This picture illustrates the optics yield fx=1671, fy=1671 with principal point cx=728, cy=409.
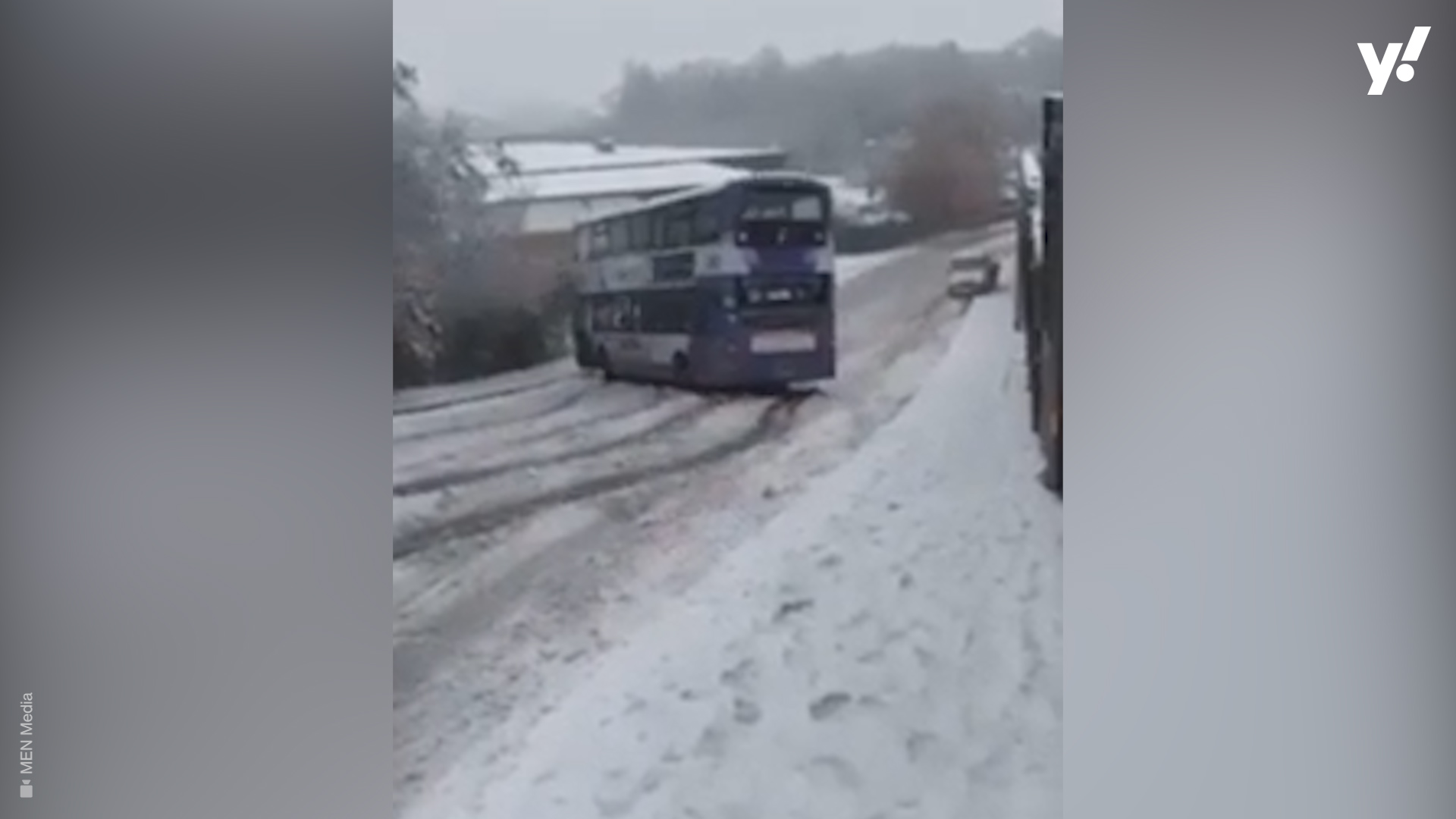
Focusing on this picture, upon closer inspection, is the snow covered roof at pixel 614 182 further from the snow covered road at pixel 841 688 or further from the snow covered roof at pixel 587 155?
the snow covered road at pixel 841 688

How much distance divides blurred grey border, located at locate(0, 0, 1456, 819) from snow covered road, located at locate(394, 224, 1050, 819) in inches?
2.7

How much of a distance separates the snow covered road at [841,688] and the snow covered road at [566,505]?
30 mm

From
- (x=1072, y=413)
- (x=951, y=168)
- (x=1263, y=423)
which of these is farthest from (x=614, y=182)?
(x=1263, y=423)

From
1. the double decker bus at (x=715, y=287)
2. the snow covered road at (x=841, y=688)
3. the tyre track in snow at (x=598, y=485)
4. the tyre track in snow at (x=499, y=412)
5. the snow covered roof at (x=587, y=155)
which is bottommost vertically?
the snow covered road at (x=841, y=688)

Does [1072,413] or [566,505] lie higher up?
[1072,413]

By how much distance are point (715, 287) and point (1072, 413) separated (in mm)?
546

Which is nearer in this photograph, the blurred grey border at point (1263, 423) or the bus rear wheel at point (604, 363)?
the blurred grey border at point (1263, 423)

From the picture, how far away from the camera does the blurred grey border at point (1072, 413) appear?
2.29m

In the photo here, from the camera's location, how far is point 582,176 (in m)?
2.38

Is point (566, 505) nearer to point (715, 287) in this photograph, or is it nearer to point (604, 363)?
point (604, 363)

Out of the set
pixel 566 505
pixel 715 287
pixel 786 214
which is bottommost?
pixel 566 505

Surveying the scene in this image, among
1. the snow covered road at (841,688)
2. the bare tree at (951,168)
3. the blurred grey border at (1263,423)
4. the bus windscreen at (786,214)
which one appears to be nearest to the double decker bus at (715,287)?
the bus windscreen at (786,214)

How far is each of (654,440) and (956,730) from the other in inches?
23.3

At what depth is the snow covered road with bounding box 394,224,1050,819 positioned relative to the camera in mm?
2336
